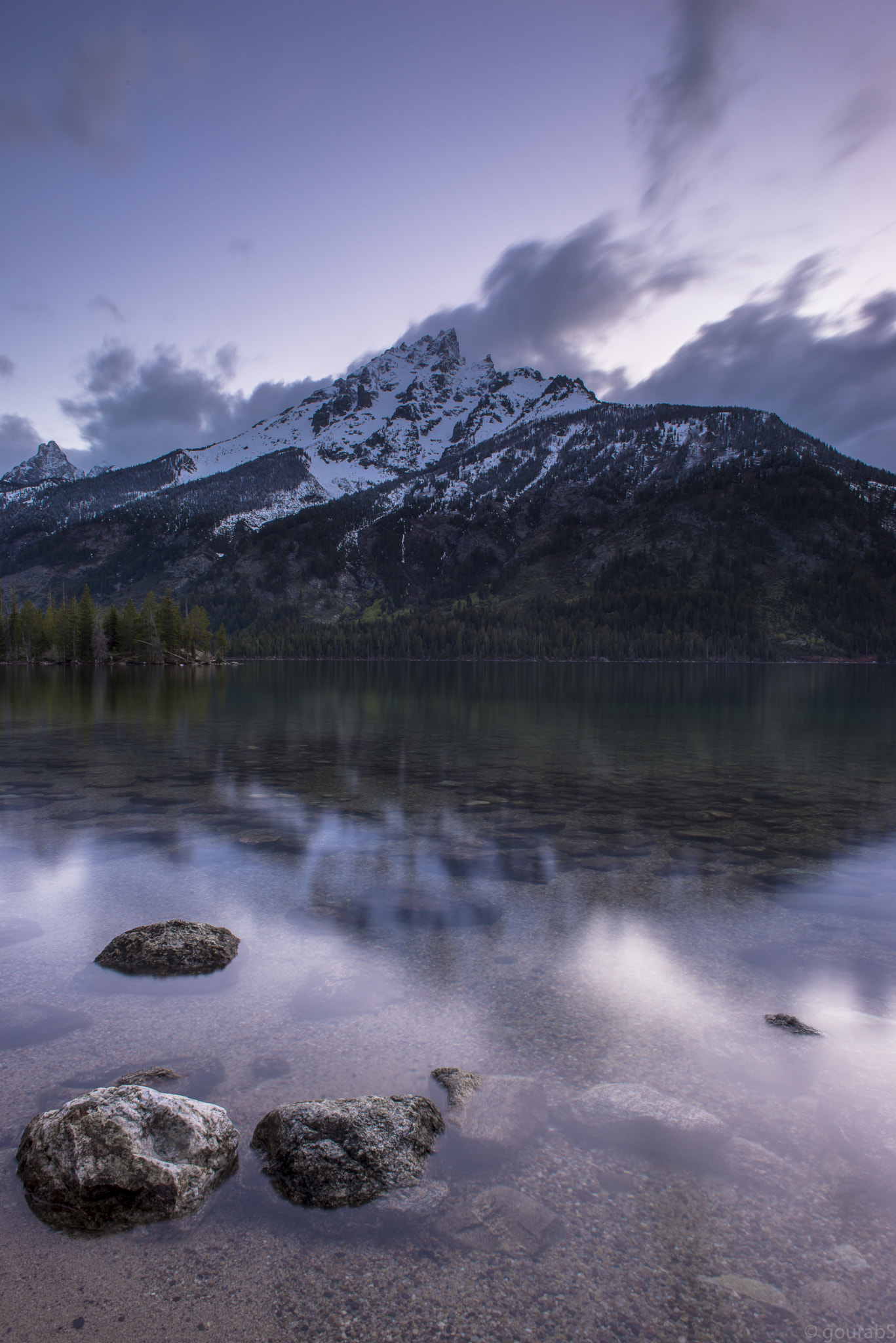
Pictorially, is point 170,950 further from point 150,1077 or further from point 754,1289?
point 754,1289

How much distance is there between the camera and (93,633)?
522 feet

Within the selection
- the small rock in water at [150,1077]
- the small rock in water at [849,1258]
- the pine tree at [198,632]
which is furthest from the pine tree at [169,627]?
the small rock in water at [849,1258]

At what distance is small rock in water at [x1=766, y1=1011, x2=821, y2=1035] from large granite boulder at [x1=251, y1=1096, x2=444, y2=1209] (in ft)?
16.8

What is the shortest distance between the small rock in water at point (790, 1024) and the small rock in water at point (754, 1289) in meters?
4.33

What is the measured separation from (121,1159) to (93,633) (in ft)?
565

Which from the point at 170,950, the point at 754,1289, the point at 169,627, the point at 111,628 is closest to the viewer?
the point at 754,1289

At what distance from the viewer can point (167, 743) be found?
37688 millimetres

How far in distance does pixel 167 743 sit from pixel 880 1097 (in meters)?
36.0

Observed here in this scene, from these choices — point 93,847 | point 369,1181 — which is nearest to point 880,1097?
point 369,1181

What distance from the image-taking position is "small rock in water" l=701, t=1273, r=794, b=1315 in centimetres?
533

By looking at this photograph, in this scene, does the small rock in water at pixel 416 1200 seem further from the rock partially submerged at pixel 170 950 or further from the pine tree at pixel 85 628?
the pine tree at pixel 85 628

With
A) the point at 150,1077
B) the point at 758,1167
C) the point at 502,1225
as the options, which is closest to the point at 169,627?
the point at 150,1077

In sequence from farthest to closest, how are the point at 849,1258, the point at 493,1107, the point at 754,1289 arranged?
the point at 493,1107 → the point at 849,1258 → the point at 754,1289

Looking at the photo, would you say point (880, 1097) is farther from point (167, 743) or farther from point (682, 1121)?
point (167, 743)
